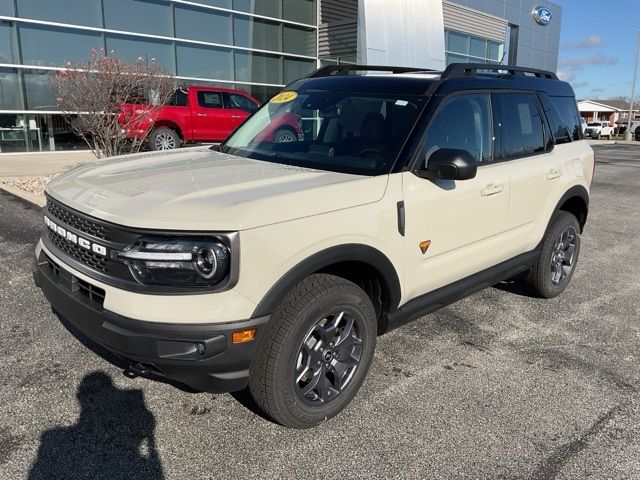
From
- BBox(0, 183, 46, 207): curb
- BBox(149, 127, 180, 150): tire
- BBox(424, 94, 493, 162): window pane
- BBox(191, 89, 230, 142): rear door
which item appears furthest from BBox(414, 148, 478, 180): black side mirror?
BBox(191, 89, 230, 142): rear door

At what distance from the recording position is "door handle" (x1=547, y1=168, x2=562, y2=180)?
4.28 meters

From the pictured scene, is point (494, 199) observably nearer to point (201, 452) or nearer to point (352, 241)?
point (352, 241)

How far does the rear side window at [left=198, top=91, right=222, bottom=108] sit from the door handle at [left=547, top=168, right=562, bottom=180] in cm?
1070

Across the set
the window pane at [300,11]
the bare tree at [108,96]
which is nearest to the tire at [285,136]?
the bare tree at [108,96]

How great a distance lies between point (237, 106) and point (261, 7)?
622cm

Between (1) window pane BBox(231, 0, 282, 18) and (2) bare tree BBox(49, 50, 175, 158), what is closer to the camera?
(2) bare tree BBox(49, 50, 175, 158)

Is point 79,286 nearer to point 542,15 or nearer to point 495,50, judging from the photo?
point 495,50

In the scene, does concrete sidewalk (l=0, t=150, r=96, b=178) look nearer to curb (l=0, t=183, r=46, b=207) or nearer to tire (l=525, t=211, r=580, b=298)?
curb (l=0, t=183, r=46, b=207)

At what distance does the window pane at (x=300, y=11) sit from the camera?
1961 centimetres

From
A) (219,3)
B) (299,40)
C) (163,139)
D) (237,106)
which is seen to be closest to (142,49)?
(219,3)

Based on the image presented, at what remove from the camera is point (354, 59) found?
2028cm

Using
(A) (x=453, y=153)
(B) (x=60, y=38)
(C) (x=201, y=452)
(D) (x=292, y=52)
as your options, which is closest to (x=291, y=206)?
(A) (x=453, y=153)

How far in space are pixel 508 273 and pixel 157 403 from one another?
8.54ft

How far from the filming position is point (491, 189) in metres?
3.62
